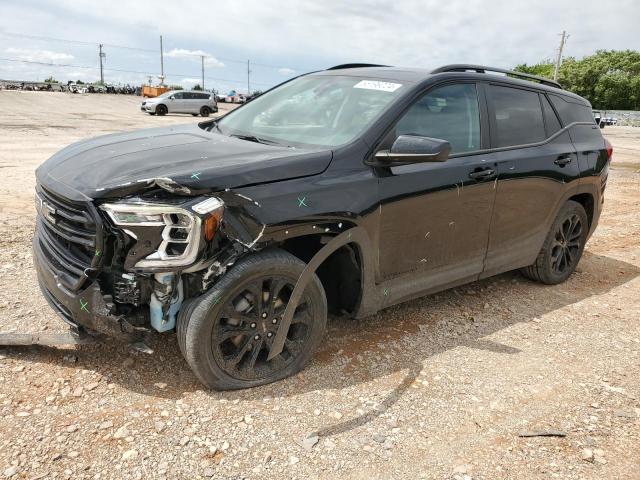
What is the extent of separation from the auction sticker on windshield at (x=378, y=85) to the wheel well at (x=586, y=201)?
2392mm

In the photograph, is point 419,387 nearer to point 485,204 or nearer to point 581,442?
point 581,442

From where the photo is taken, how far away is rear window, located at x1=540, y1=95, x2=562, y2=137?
4512mm

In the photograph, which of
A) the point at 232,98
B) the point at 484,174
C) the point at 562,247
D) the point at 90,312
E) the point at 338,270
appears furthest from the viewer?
the point at 232,98

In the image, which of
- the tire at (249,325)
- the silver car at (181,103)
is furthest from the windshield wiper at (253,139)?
the silver car at (181,103)

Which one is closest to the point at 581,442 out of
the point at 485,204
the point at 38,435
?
the point at 485,204

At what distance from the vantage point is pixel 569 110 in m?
4.79

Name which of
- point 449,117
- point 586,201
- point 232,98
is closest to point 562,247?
point 586,201

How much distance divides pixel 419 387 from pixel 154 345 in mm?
1635

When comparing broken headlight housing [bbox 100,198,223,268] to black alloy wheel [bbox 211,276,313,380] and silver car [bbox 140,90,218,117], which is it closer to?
black alloy wheel [bbox 211,276,313,380]

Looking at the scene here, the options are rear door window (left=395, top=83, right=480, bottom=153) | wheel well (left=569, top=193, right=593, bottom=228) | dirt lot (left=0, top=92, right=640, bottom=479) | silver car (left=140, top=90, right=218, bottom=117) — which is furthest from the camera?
silver car (left=140, top=90, right=218, bottom=117)

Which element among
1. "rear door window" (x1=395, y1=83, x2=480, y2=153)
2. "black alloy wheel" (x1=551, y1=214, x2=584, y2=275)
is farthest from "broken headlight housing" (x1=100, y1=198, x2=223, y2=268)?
"black alloy wheel" (x1=551, y1=214, x2=584, y2=275)

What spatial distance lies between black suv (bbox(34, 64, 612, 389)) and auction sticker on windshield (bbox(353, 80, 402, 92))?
2 cm

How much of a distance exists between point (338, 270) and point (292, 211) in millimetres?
672

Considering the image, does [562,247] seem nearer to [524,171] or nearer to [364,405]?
[524,171]
